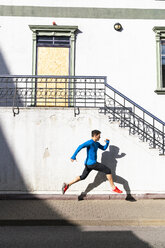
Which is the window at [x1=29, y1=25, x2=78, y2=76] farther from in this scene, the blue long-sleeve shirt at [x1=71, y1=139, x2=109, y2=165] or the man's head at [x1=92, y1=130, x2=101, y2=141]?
the blue long-sleeve shirt at [x1=71, y1=139, x2=109, y2=165]

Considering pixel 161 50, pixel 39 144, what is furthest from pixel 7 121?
pixel 161 50

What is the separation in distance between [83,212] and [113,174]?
1.81m

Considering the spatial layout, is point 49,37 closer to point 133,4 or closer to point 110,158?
point 133,4

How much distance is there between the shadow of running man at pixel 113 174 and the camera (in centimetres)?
762

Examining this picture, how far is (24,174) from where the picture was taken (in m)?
7.64

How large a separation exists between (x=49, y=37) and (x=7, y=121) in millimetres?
4331

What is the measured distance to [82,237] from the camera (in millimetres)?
4871

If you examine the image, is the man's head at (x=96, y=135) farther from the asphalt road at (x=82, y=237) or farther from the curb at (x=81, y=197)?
the asphalt road at (x=82, y=237)

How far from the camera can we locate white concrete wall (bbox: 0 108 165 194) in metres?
7.63

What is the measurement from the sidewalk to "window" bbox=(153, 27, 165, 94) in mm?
4709

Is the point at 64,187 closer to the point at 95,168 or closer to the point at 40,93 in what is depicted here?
the point at 95,168

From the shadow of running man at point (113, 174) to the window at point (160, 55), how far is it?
3.68m

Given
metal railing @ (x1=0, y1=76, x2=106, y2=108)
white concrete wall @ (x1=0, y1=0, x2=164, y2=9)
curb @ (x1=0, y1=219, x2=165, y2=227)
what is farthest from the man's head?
white concrete wall @ (x1=0, y1=0, x2=164, y2=9)

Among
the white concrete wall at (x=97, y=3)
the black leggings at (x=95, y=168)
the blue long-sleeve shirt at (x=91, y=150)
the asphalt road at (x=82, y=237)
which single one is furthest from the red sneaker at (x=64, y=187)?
the white concrete wall at (x=97, y=3)
